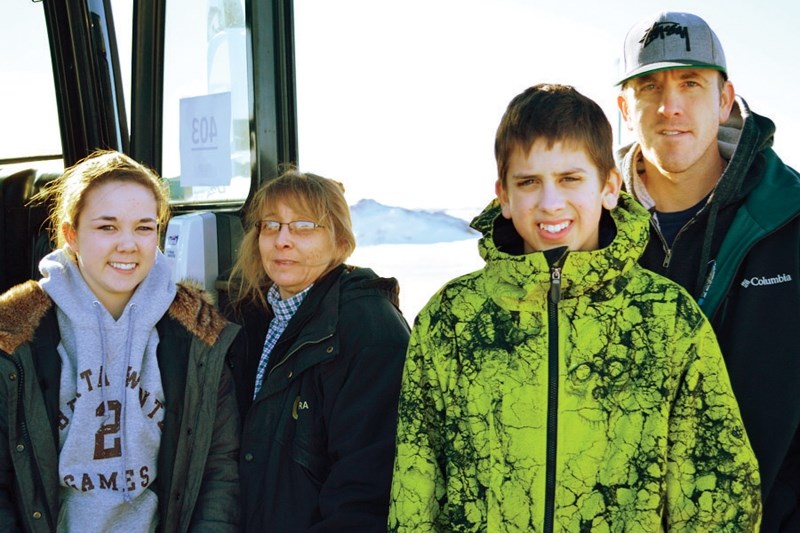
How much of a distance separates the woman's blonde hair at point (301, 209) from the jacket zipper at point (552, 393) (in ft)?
2.62

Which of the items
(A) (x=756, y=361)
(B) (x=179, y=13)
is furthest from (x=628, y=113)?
(B) (x=179, y=13)

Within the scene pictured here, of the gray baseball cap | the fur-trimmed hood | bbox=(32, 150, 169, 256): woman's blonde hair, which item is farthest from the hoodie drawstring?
the gray baseball cap

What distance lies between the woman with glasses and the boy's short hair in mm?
563

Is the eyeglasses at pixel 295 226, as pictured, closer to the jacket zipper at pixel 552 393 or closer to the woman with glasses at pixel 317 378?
the woman with glasses at pixel 317 378

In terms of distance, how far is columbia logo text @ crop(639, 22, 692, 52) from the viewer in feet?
A: 6.59

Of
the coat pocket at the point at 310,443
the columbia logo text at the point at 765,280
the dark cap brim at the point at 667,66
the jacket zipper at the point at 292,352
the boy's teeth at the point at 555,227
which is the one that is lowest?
the coat pocket at the point at 310,443

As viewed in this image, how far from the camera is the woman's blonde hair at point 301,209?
2307mm

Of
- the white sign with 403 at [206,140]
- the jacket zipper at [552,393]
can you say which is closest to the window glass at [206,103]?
the white sign with 403 at [206,140]

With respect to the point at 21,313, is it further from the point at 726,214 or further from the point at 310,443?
the point at 726,214

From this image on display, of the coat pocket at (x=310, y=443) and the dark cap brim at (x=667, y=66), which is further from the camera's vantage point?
the coat pocket at (x=310, y=443)

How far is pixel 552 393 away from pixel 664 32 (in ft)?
3.09

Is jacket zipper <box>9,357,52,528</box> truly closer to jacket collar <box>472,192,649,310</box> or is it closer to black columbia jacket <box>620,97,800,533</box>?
jacket collar <box>472,192,649,310</box>

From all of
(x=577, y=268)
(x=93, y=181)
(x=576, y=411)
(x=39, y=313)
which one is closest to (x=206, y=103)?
(x=93, y=181)

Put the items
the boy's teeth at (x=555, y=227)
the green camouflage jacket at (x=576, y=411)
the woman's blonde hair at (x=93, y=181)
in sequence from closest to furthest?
the green camouflage jacket at (x=576, y=411)
the boy's teeth at (x=555, y=227)
the woman's blonde hair at (x=93, y=181)
